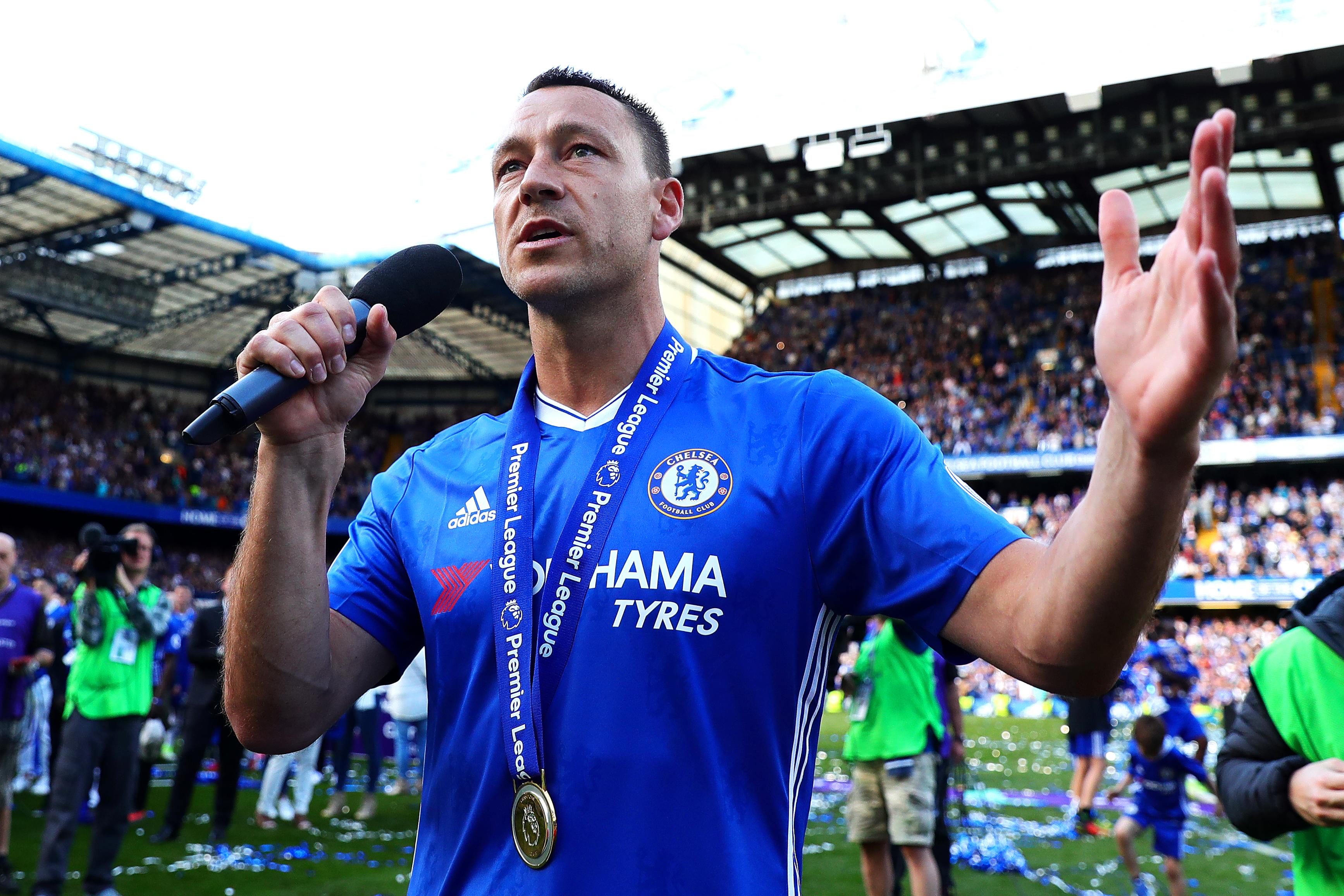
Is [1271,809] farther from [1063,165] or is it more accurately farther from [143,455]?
[143,455]

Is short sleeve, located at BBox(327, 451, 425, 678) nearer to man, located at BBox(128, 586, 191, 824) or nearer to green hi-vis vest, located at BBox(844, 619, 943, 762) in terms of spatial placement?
green hi-vis vest, located at BBox(844, 619, 943, 762)

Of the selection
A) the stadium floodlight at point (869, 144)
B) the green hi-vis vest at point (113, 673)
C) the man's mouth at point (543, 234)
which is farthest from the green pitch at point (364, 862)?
the stadium floodlight at point (869, 144)

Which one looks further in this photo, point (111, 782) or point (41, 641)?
point (41, 641)

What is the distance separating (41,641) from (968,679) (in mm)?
24418

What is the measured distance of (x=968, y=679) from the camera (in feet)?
90.9

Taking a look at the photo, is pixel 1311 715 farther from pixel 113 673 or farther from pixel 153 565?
pixel 153 565

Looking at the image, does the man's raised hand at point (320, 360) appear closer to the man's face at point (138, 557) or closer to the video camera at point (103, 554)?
the video camera at point (103, 554)

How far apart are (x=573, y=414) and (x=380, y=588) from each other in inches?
17.5

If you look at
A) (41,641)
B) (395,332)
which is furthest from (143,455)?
(395,332)

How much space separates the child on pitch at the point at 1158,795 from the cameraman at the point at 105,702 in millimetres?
6102

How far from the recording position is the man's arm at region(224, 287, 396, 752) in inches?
60.5

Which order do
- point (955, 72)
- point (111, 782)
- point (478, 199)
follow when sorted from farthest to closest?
point (478, 199), point (955, 72), point (111, 782)

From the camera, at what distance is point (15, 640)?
22.0ft

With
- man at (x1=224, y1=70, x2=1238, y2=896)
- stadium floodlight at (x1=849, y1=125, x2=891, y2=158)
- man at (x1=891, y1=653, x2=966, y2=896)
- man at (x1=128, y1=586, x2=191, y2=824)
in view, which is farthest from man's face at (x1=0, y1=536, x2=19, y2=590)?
stadium floodlight at (x1=849, y1=125, x2=891, y2=158)
